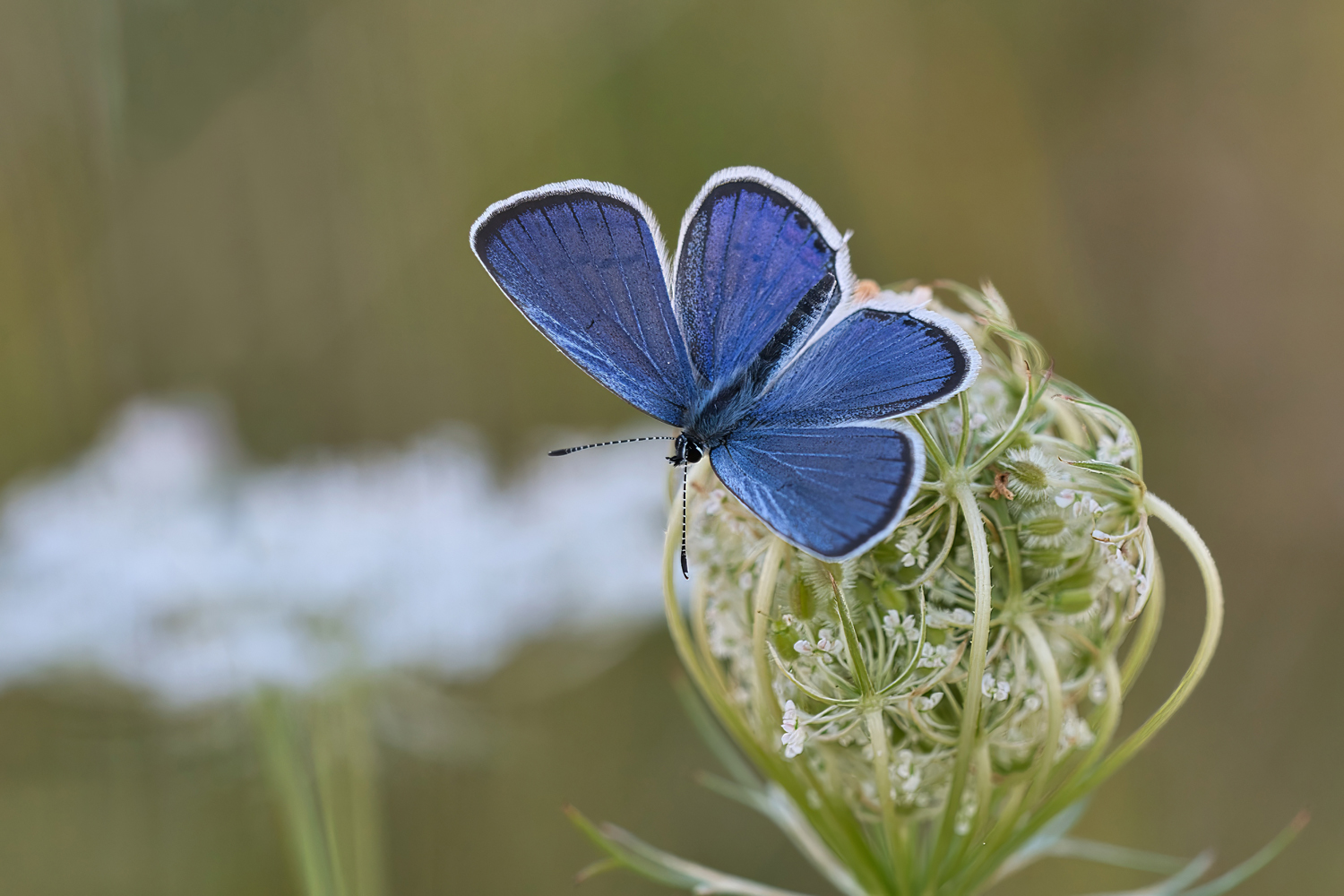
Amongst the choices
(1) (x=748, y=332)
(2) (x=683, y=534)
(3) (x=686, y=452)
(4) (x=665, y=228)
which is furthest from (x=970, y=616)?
(4) (x=665, y=228)

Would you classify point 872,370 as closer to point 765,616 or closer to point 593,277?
point 765,616

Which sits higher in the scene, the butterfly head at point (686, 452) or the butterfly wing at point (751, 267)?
the butterfly wing at point (751, 267)

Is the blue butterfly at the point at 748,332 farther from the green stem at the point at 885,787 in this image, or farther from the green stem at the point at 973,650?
the green stem at the point at 885,787

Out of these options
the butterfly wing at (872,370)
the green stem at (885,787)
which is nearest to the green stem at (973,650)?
the green stem at (885,787)

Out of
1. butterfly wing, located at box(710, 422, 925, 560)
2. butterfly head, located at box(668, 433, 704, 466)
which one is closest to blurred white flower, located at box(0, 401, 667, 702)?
butterfly head, located at box(668, 433, 704, 466)

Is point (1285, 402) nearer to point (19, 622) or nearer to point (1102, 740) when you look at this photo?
point (1102, 740)

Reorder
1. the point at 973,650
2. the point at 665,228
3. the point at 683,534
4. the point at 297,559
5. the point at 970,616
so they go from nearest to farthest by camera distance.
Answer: the point at 973,650 → the point at 970,616 → the point at 683,534 → the point at 297,559 → the point at 665,228

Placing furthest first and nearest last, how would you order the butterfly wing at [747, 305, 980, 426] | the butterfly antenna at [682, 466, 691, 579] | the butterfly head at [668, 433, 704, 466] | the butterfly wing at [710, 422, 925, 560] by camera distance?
the butterfly head at [668, 433, 704, 466] → the butterfly antenna at [682, 466, 691, 579] → the butterfly wing at [747, 305, 980, 426] → the butterfly wing at [710, 422, 925, 560]

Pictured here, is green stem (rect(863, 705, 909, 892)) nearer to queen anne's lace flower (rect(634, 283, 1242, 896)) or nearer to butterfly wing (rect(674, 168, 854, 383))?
queen anne's lace flower (rect(634, 283, 1242, 896))
